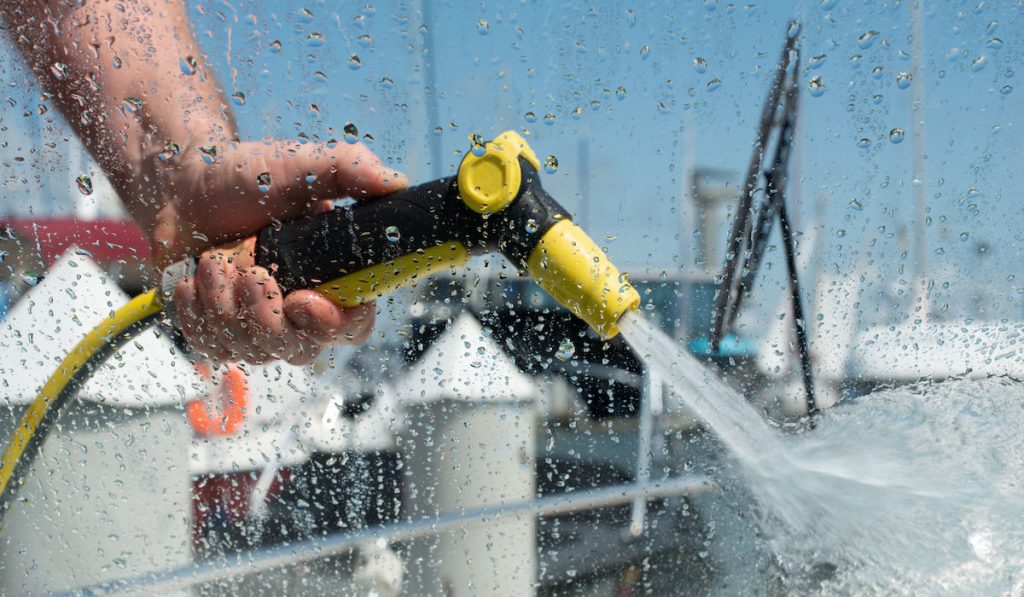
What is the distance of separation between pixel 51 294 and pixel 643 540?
715 millimetres

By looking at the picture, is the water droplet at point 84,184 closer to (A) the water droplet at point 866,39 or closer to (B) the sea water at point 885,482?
(B) the sea water at point 885,482

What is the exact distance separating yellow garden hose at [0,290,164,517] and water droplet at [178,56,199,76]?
0.62 feet

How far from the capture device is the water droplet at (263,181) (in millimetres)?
592

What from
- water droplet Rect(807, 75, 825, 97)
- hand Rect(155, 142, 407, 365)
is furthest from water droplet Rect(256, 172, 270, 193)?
water droplet Rect(807, 75, 825, 97)

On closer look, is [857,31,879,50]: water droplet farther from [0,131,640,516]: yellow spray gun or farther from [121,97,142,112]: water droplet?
[121,97,142,112]: water droplet

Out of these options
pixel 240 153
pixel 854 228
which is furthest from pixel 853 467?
pixel 240 153

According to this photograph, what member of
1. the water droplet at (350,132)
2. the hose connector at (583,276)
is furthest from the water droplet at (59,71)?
the hose connector at (583,276)

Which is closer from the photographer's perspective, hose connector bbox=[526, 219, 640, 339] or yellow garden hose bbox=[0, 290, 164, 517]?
hose connector bbox=[526, 219, 640, 339]

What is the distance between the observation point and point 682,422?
74 cm

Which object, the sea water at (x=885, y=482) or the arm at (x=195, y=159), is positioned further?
the arm at (x=195, y=159)

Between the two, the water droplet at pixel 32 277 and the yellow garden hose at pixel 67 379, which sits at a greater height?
the water droplet at pixel 32 277

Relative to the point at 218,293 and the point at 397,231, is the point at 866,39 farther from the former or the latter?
the point at 218,293

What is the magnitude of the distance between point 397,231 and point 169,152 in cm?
22

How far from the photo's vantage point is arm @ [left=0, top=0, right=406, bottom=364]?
0.58 metres
